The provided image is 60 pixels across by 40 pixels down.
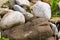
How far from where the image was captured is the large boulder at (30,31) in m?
3.75

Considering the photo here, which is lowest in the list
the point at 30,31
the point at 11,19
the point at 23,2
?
the point at 30,31

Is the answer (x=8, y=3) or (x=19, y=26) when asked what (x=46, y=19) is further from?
(x=8, y=3)

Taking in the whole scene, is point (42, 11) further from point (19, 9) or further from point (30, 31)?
point (30, 31)

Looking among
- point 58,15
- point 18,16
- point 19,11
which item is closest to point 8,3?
point 19,11

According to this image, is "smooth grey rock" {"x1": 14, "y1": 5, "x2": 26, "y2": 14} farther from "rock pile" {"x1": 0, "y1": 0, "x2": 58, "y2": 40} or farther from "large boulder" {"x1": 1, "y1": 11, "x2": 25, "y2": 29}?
"large boulder" {"x1": 1, "y1": 11, "x2": 25, "y2": 29}

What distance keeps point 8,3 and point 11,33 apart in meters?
1.11

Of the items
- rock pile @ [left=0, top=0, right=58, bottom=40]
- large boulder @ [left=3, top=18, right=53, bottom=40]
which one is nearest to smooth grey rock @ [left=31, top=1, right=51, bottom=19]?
rock pile @ [left=0, top=0, right=58, bottom=40]

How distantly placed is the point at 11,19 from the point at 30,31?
1.41 ft

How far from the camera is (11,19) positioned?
4000 millimetres

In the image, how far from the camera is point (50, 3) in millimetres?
4707

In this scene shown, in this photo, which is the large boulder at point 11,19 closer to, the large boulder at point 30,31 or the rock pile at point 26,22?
the rock pile at point 26,22

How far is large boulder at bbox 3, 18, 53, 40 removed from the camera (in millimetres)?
3752

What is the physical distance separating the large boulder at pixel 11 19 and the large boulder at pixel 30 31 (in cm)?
10

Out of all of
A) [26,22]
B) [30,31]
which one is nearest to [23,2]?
[26,22]
